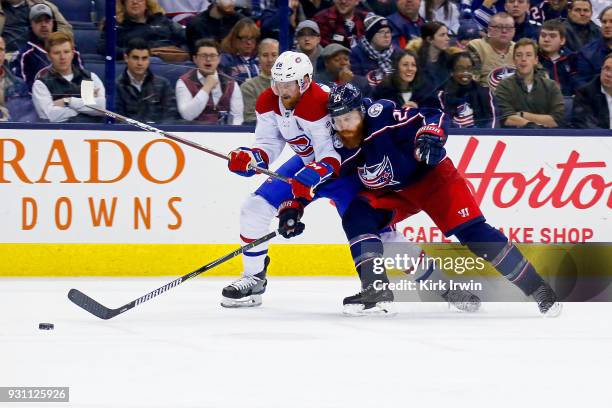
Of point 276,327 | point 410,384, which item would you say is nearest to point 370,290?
point 276,327

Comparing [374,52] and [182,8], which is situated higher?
[182,8]

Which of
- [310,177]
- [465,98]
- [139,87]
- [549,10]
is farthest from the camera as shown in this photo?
[549,10]

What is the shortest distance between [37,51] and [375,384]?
4.10 meters

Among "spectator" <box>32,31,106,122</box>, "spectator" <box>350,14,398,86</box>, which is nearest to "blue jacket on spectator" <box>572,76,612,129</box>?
"spectator" <box>350,14,398,86</box>

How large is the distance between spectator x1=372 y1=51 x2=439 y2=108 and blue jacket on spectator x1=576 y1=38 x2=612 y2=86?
105cm

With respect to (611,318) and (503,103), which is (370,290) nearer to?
(611,318)

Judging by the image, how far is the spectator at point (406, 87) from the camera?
25.6ft

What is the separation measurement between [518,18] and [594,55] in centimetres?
57

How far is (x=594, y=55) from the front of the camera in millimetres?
8188

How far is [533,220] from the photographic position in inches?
312

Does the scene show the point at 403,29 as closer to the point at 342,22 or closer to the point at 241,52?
the point at 342,22

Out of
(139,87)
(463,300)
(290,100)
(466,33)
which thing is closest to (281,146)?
(290,100)

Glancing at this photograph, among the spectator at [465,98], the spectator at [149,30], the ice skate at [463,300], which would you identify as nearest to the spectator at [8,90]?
the spectator at [149,30]

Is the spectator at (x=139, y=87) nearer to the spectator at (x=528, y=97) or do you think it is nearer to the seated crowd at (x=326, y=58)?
the seated crowd at (x=326, y=58)
